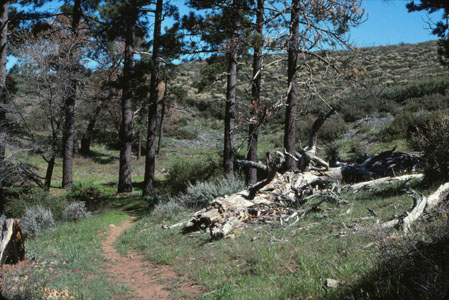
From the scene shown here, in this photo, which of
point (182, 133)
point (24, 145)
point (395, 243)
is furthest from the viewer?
point (182, 133)

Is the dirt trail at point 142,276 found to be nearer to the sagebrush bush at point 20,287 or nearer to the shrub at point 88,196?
the sagebrush bush at point 20,287

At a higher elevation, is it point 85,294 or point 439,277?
point 439,277

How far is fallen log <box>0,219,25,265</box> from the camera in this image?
19.5 ft

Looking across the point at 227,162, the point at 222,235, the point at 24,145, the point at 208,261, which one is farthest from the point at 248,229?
the point at 24,145

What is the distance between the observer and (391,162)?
11500mm

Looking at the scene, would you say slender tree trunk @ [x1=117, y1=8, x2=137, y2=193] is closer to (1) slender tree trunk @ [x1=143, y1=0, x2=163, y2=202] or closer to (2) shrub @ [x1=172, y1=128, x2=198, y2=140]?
(1) slender tree trunk @ [x1=143, y1=0, x2=163, y2=202]

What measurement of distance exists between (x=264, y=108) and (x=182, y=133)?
107 ft

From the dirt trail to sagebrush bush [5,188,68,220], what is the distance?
420cm

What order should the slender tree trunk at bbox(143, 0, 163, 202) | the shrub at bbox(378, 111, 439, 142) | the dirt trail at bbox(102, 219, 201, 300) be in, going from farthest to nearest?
the shrub at bbox(378, 111, 439, 142) < the slender tree trunk at bbox(143, 0, 163, 202) < the dirt trail at bbox(102, 219, 201, 300)

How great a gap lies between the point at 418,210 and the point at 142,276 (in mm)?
5053

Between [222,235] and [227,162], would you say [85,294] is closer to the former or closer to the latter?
[222,235]

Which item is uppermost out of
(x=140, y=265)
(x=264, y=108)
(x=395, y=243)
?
(x=264, y=108)

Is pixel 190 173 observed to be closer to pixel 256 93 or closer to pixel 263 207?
pixel 256 93

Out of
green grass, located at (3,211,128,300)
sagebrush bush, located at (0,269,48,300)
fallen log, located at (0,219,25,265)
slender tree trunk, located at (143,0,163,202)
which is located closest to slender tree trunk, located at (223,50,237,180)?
slender tree trunk, located at (143,0,163,202)
